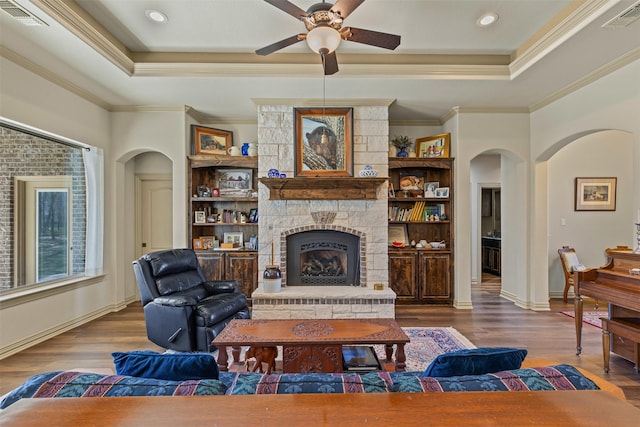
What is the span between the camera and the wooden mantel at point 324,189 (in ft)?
14.7

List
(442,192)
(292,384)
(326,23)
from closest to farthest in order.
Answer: (292,384) < (326,23) < (442,192)

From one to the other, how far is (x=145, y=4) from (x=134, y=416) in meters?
3.38

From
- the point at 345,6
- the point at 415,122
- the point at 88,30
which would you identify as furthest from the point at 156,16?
the point at 415,122

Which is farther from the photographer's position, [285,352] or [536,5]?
[536,5]

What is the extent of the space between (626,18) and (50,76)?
18.6ft

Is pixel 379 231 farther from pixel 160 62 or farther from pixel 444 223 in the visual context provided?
pixel 160 62

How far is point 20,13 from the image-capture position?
2.65 metres

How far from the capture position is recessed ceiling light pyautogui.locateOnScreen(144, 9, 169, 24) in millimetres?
3072

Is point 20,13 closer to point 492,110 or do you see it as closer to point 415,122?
point 415,122

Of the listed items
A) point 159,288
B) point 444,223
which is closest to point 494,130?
point 444,223

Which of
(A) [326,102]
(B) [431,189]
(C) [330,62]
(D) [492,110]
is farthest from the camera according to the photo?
(B) [431,189]

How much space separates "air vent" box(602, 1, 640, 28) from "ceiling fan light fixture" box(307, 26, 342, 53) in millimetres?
2317

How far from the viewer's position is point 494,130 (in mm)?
4941

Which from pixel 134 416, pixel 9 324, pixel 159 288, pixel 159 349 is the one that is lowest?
pixel 159 349
